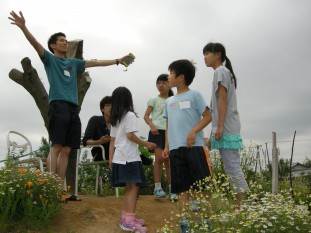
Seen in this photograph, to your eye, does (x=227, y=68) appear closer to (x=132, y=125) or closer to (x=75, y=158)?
(x=132, y=125)

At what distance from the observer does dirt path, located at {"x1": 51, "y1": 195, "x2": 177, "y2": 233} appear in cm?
445

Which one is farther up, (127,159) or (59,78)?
(59,78)

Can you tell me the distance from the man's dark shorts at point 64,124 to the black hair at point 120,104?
565mm

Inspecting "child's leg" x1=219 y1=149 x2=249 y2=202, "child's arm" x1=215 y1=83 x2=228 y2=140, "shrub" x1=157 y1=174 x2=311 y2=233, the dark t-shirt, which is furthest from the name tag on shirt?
the dark t-shirt

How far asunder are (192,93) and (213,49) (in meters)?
0.54

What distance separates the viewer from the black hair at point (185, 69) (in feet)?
14.2

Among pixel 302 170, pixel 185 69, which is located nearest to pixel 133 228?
pixel 185 69

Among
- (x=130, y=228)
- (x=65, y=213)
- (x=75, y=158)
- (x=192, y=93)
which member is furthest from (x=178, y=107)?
(x=75, y=158)

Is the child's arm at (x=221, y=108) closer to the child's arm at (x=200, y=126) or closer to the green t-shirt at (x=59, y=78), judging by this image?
the child's arm at (x=200, y=126)

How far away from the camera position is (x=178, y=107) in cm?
424

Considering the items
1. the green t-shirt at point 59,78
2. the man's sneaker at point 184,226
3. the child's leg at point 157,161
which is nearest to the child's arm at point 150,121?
the child's leg at point 157,161

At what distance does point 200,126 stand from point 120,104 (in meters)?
0.90

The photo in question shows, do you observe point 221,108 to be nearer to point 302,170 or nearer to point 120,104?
point 120,104

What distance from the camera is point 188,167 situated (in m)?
4.05
